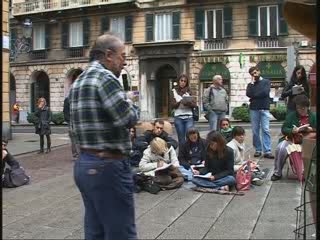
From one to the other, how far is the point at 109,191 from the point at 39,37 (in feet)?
119

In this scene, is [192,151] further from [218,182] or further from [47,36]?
[47,36]

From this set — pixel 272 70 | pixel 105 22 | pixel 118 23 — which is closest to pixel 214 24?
pixel 272 70

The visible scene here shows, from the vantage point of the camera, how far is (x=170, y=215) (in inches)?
232

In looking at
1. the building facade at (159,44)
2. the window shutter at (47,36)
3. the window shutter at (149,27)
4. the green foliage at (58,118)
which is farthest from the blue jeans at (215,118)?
the window shutter at (47,36)

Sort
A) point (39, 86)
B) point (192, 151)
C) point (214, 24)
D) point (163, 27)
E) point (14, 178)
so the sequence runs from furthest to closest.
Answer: point (39, 86)
point (163, 27)
point (214, 24)
point (192, 151)
point (14, 178)

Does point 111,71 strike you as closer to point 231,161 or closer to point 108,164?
point 108,164

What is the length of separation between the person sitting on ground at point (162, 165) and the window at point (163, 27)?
25.6 m

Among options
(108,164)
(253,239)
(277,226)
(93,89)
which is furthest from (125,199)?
(277,226)

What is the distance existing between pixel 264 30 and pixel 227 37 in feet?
7.50

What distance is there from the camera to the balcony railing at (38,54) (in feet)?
123

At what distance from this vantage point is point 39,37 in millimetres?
37938

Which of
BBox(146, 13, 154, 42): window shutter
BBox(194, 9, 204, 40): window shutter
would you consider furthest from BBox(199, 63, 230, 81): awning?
BBox(146, 13, 154, 42): window shutter

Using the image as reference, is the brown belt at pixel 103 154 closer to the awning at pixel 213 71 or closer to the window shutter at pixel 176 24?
the awning at pixel 213 71

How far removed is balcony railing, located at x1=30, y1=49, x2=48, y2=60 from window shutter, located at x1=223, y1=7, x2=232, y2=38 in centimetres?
1375
